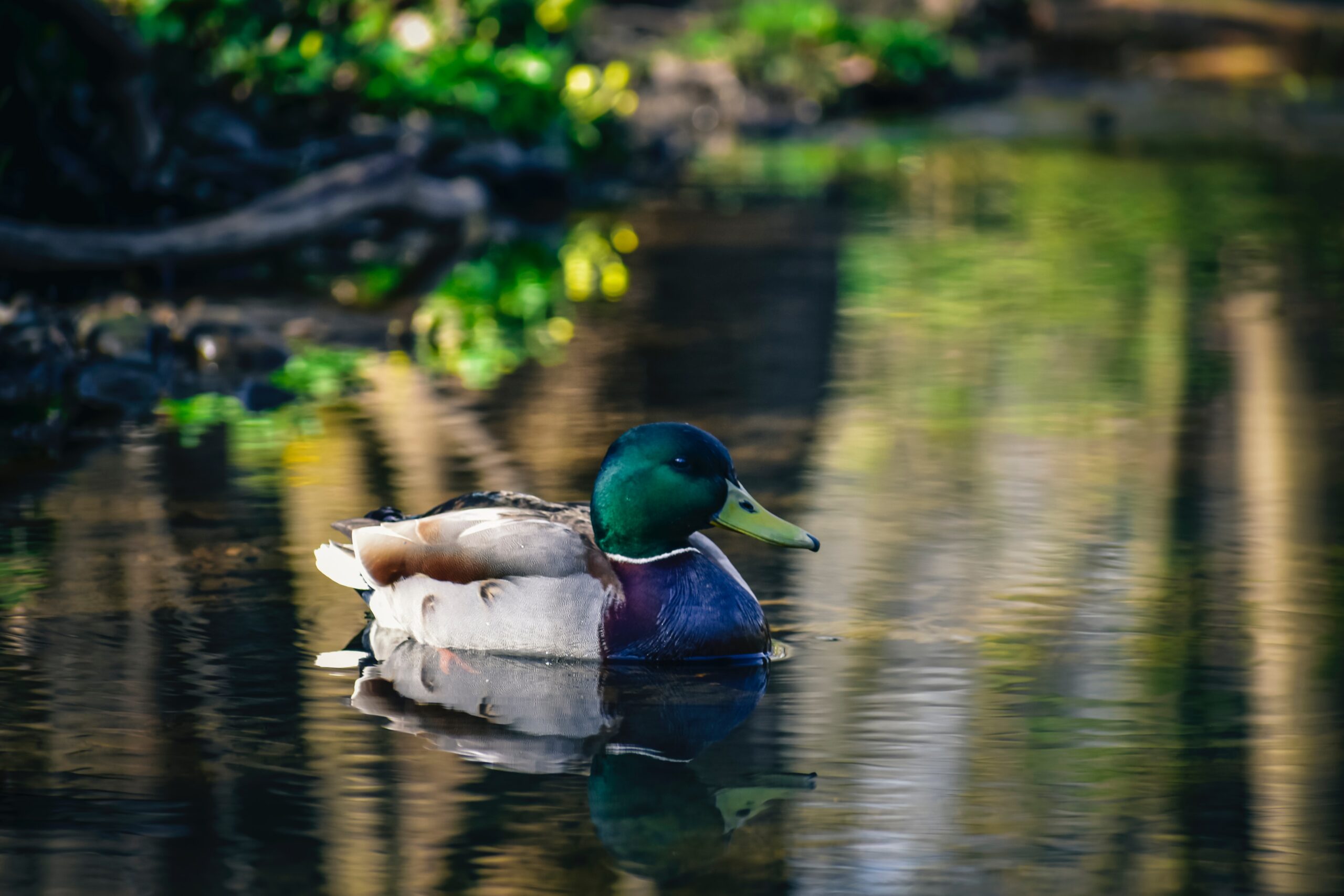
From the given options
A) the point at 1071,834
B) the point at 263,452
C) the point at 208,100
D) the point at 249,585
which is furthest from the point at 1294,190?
the point at 1071,834

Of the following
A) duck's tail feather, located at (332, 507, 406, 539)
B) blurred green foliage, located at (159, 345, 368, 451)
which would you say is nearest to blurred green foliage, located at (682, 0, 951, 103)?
blurred green foliage, located at (159, 345, 368, 451)

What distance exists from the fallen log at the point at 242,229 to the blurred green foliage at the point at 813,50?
13147mm

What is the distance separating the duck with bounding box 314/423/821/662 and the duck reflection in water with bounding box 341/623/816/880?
0.31ft

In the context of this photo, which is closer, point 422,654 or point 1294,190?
point 422,654

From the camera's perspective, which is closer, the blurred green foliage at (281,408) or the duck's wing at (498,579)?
the duck's wing at (498,579)

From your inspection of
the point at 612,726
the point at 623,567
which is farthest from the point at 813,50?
the point at 612,726

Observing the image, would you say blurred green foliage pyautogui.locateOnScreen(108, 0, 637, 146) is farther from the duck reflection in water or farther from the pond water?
the duck reflection in water

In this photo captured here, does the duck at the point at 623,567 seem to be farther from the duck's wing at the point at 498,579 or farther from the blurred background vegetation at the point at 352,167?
the blurred background vegetation at the point at 352,167

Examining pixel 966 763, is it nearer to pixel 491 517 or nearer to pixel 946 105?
pixel 491 517

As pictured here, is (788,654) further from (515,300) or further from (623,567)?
(515,300)

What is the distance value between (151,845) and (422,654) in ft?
5.13

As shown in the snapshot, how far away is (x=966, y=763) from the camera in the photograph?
548cm

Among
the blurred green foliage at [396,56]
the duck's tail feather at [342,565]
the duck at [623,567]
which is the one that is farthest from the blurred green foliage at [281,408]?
the blurred green foliage at [396,56]

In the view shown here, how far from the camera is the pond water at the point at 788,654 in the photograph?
4.95m
